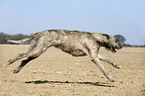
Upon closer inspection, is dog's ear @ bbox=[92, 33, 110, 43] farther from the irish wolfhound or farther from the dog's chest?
the dog's chest

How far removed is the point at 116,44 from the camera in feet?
29.8

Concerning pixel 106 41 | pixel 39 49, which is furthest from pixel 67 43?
pixel 106 41

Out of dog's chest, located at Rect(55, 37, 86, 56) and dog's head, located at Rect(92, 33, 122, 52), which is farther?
dog's head, located at Rect(92, 33, 122, 52)

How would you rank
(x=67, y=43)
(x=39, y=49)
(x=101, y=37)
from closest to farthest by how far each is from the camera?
(x=39, y=49) → (x=67, y=43) → (x=101, y=37)

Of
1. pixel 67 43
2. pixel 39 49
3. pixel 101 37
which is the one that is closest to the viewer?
pixel 39 49

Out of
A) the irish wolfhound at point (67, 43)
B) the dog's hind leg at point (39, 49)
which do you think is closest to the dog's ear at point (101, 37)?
the irish wolfhound at point (67, 43)

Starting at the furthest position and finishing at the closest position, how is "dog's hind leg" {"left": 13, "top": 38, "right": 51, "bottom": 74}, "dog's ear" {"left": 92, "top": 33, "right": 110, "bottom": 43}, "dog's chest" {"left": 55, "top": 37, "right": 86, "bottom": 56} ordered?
"dog's ear" {"left": 92, "top": 33, "right": 110, "bottom": 43}, "dog's chest" {"left": 55, "top": 37, "right": 86, "bottom": 56}, "dog's hind leg" {"left": 13, "top": 38, "right": 51, "bottom": 74}

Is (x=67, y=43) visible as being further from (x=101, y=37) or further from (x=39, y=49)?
(x=101, y=37)

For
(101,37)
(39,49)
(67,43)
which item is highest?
(101,37)

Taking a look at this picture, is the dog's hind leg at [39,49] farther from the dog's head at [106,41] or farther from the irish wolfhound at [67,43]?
the dog's head at [106,41]

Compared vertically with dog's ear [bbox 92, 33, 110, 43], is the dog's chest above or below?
below

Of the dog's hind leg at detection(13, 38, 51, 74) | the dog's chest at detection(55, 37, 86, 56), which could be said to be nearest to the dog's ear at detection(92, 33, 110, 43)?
the dog's chest at detection(55, 37, 86, 56)

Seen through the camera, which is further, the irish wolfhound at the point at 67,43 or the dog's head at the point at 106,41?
the dog's head at the point at 106,41

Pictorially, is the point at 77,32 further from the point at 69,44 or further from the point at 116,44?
the point at 116,44
